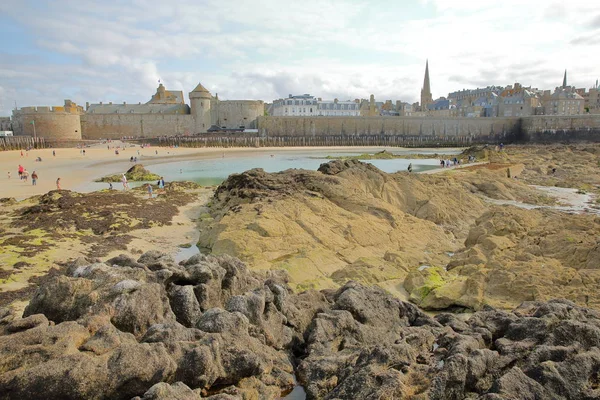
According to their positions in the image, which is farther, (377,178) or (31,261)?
(377,178)

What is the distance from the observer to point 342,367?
5066 millimetres

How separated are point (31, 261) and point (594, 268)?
38.9 ft

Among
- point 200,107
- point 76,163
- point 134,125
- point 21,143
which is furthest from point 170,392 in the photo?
point 134,125

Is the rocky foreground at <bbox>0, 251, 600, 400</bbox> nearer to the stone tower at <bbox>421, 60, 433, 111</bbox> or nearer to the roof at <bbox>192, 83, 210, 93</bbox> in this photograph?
the roof at <bbox>192, 83, 210, 93</bbox>

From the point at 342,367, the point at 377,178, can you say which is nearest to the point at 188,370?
the point at 342,367

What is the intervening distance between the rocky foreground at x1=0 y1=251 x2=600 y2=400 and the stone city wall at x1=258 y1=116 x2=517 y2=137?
5846 centimetres

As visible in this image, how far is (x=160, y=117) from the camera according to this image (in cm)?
6191

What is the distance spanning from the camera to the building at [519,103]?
79750 millimetres

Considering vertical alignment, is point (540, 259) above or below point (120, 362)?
below

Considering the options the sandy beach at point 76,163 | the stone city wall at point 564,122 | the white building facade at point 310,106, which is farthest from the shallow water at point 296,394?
the white building facade at point 310,106

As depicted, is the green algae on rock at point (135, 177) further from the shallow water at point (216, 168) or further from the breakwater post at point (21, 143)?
the breakwater post at point (21, 143)

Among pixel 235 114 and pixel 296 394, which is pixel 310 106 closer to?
pixel 235 114

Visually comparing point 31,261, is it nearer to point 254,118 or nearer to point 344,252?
point 344,252

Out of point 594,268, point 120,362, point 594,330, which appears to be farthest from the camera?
point 594,268
